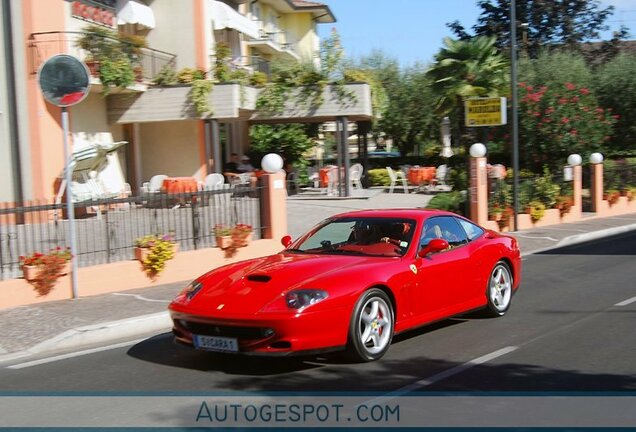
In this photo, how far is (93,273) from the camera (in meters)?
11.1

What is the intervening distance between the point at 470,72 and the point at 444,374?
24.5 metres

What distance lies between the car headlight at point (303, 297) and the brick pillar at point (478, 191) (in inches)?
549

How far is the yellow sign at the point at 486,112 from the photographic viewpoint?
812 inches

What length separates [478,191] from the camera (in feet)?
65.5

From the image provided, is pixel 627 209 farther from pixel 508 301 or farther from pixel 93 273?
pixel 93 273

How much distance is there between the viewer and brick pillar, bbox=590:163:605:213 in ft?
83.2

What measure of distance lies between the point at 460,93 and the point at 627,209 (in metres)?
7.45

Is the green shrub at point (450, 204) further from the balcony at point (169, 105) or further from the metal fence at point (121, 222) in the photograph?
the metal fence at point (121, 222)

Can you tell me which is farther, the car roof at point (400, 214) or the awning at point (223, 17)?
the awning at point (223, 17)

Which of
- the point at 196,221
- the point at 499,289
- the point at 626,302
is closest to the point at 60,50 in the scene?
the point at 196,221

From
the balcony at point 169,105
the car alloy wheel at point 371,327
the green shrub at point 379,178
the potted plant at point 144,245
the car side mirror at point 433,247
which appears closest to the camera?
the car alloy wheel at point 371,327

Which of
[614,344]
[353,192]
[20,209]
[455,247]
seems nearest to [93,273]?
[20,209]

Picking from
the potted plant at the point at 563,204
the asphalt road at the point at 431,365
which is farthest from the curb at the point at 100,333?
the potted plant at the point at 563,204

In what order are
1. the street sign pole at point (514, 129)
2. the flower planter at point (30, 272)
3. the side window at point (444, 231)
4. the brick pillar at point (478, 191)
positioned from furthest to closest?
the brick pillar at point (478, 191) < the street sign pole at point (514, 129) < the flower planter at point (30, 272) < the side window at point (444, 231)
